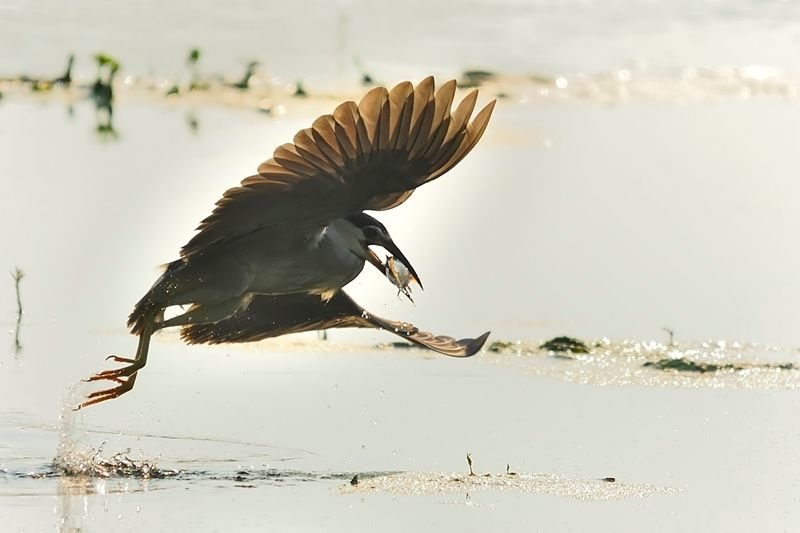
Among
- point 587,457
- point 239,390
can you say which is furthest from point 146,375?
point 587,457

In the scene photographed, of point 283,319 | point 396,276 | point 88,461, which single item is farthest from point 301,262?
Answer: point 88,461

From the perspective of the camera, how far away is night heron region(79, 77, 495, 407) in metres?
8.02

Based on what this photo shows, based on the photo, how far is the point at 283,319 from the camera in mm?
9477

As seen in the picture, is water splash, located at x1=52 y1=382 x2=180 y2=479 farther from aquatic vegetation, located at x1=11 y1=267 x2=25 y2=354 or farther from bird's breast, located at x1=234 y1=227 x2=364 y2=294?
aquatic vegetation, located at x1=11 y1=267 x2=25 y2=354

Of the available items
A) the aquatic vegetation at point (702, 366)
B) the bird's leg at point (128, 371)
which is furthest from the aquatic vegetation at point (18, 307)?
the aquatic vegetation at point (702, 366)

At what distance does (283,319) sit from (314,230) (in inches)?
35.3

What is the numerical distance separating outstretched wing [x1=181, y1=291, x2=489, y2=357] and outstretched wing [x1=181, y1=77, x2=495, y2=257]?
984mm

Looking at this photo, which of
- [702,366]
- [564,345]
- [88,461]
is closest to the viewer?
[88,461]

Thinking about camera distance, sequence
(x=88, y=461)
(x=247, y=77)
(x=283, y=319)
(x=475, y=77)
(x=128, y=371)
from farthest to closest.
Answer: (x=247, y=77) → (x=475, y=77) → (x=283, y=319) → (x=128, y=371) → (x=88, y=461)

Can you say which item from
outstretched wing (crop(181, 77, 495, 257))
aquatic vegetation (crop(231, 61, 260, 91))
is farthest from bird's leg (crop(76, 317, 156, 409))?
aquatic vegetation (crop(231, 61, 260, 91))

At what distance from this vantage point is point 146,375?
397 inches

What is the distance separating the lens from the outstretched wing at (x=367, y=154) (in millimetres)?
7977

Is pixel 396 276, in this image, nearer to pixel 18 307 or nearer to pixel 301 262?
pixel 301 262

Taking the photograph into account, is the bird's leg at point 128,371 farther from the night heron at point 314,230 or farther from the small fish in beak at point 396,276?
the small fish in beak at point 396,276
